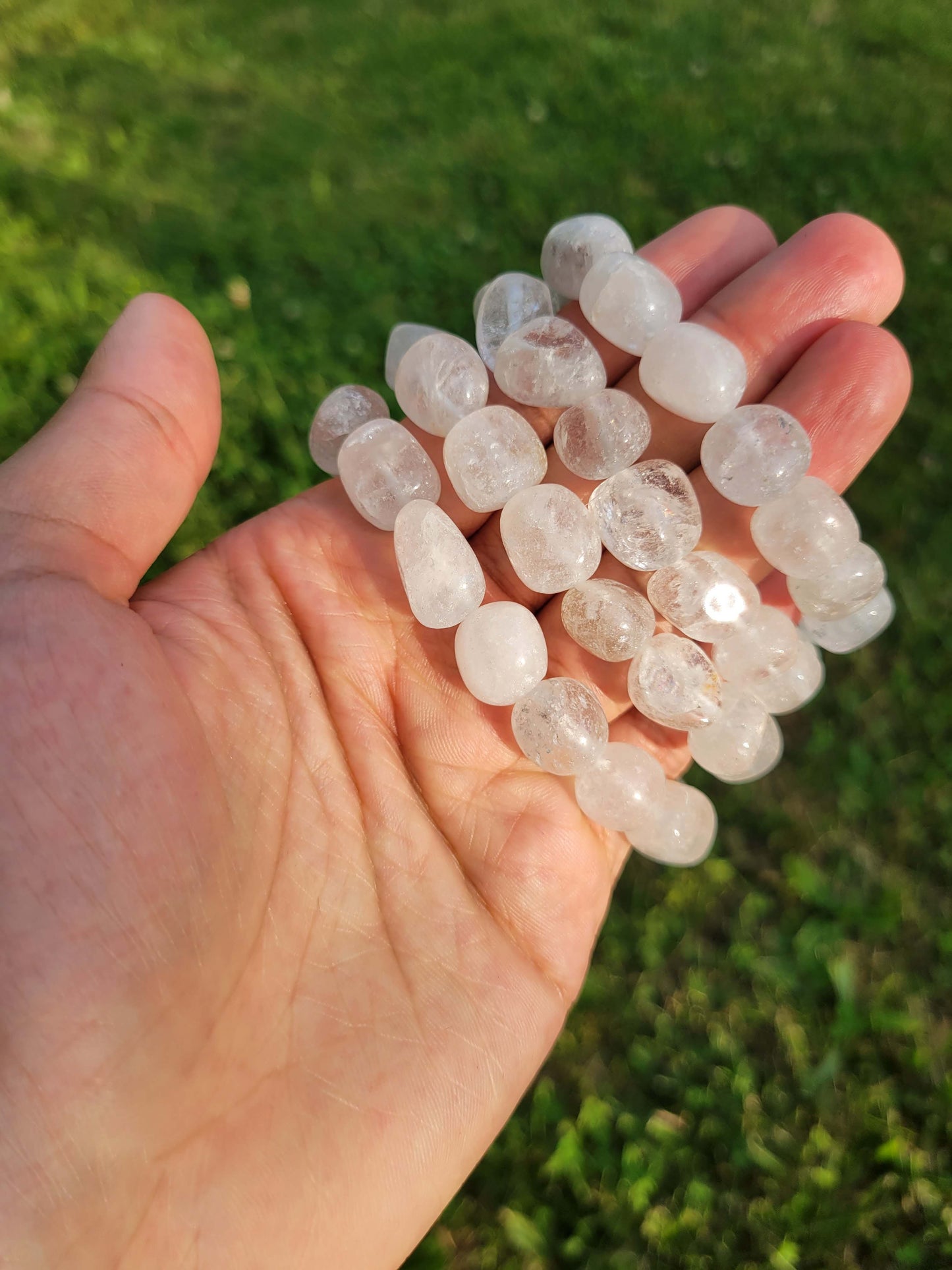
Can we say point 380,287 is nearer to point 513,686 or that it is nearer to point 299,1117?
point 513,686

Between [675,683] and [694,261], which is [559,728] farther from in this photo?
[694,261]

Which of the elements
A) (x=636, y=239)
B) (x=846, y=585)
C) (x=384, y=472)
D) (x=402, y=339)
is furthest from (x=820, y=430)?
(x=636, y=239)

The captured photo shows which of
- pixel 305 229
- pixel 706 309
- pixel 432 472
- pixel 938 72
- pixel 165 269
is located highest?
pixel 938 72

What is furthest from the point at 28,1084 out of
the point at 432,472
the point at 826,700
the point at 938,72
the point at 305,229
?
the point at 938,72

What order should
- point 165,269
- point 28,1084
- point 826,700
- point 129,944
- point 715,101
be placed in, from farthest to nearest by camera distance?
point 715,101, point 165,269, point 826,700, point 129,944, point 28,1084

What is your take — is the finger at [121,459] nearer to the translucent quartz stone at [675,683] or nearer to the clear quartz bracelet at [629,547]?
the clear quartz bracelet at [629,547]

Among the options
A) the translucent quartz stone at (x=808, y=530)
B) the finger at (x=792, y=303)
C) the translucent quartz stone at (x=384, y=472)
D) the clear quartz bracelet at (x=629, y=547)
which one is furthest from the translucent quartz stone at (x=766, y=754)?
the translucent quartz stone at (x=384, y=472)

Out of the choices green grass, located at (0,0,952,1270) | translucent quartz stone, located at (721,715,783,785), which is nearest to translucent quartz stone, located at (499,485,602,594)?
translucent quartz stone, located at (721,715,783,785)

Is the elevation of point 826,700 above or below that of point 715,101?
below
